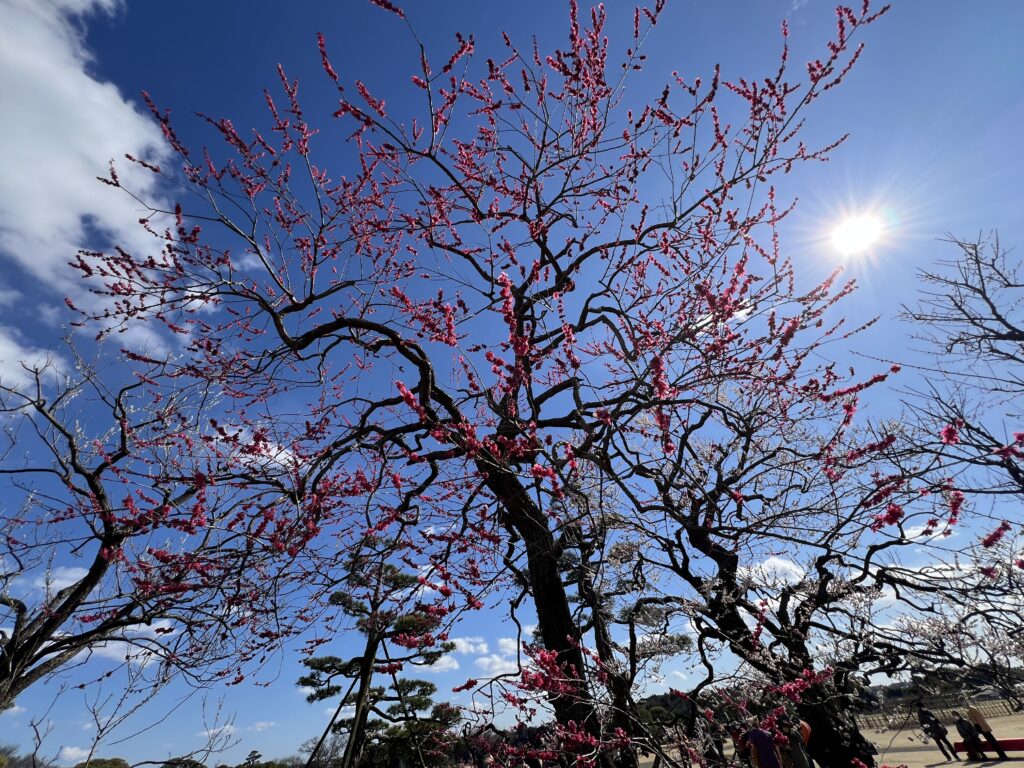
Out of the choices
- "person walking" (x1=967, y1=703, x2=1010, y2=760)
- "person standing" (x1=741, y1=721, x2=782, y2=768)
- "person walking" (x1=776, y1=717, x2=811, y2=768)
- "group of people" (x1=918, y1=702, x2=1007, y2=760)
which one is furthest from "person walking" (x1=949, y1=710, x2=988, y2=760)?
"person standing" (x1=741, y1=721, x2=782, y2=768)

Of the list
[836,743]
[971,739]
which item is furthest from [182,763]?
[971,739]

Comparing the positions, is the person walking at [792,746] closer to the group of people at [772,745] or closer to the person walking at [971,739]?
the group of people at [772,745]

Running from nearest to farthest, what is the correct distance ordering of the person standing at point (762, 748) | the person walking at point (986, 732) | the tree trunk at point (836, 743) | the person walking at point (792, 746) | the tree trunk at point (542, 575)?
the person standing at point (762, 748) < the person walking at point (792, 746) < the tree trunk at point (542, 575) < the tree trunk at point (836, 743) < the person walking at point (986, 732)

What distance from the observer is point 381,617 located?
181 inches

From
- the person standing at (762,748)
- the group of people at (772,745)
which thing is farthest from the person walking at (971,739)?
the person standing at (762,748)

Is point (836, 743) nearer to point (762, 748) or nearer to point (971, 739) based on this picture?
point (762, 748)

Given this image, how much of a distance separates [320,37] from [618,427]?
4.26 metres

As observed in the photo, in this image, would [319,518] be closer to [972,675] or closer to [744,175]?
[744,175]

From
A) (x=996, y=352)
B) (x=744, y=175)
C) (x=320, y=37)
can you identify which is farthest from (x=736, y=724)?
(x=996, y=352)

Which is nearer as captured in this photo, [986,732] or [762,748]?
[762,748]

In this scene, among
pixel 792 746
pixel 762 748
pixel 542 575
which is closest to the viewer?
pixel 762 748

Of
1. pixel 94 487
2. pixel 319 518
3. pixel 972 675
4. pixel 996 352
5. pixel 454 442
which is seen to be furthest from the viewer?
pixel 996 352

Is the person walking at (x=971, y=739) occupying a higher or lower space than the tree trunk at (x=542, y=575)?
lower

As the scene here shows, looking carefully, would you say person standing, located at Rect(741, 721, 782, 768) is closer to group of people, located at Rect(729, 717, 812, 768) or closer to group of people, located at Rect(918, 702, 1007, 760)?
group of people, located at Rect(729, 717, 812, 768)
